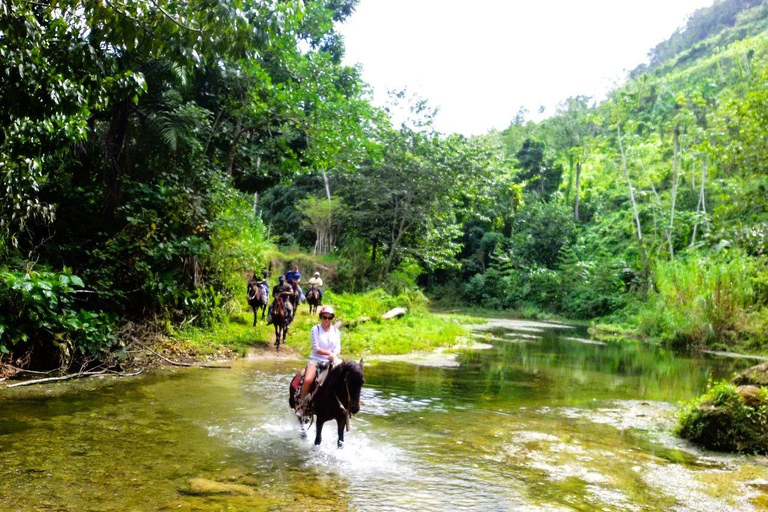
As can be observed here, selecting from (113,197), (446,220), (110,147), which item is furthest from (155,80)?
(446,220)

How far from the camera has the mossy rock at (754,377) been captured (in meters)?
8.81

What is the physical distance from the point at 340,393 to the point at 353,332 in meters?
11.9

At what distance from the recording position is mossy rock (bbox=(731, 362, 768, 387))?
881cm

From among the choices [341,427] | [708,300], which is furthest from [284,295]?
[708,300]

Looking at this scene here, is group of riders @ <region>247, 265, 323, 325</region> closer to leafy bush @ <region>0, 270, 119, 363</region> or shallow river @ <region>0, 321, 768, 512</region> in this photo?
shallow river @ <region>0, 321, 768, 512</region>

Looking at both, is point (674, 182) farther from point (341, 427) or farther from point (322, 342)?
point (341, 427)

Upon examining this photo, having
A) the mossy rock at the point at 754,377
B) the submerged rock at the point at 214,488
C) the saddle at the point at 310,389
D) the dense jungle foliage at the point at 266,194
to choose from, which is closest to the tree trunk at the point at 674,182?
the dense jungle foliage at the point at 266,194

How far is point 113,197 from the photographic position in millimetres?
14258

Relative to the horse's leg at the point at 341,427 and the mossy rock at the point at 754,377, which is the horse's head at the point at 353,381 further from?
the mossy rock at the point at 754,377

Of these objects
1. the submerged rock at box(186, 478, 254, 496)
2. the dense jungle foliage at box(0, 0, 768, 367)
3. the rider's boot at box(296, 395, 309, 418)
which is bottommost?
the submerged rock at box(186, 478, 254, 496)

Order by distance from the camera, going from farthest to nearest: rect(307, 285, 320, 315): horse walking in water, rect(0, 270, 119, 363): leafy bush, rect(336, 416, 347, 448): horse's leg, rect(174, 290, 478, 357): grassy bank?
rect(307, 285, 320, 315): horse walking in water → rect(174, 290, 478, 357): grassy bank → rect(0, 270, 119, 363): leafy bush → rect(336, 416, 347, 448): horse's leg

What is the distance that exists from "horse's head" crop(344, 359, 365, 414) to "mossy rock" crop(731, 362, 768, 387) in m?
6.15

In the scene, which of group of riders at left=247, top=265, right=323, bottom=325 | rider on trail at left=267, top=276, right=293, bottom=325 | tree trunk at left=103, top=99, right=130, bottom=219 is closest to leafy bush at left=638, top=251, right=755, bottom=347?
group of riders at left=247, top=265, right=323, bottom=325

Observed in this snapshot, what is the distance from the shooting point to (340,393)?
22.5ft
